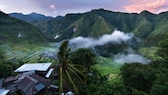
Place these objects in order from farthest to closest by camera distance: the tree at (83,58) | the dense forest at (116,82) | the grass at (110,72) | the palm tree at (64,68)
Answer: the grass at (110,72) < the tree at (83,58) < the dense forest at (116,82) < the palm tree at (64,68)

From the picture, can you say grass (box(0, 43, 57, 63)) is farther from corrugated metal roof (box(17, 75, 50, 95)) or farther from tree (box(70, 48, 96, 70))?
corrugated metal roof (box(17, 75, 50, 95))

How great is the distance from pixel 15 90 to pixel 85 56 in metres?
30.7

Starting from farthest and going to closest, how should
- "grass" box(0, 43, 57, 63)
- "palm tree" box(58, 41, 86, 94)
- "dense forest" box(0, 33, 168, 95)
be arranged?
"grass" box(0, 43, 57, 63)
"dense forest" box(0, 33, 168, 95)
"palm tree" box(58, 41, 86, 94)

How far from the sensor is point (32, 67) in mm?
73938

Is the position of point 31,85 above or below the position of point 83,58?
below

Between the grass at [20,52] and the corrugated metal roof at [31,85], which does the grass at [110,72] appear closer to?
the corrugated metal roof at [31,85]

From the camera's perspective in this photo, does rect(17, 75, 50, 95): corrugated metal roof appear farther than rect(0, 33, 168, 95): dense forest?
Yes

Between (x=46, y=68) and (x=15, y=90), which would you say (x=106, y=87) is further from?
(x=46, y=68)

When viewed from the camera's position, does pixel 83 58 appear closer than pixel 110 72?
Yes

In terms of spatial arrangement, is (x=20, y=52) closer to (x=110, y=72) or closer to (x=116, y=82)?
(x=110, y=72)

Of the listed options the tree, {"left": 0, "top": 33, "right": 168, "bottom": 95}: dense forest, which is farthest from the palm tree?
the tree

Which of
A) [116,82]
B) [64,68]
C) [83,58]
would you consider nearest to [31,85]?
[116,82]

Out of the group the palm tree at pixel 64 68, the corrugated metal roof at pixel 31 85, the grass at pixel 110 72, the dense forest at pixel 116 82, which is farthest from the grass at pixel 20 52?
the palm tree at pixel 64 68

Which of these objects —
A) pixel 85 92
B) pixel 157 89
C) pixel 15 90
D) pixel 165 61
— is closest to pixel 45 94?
pixel 15 90
